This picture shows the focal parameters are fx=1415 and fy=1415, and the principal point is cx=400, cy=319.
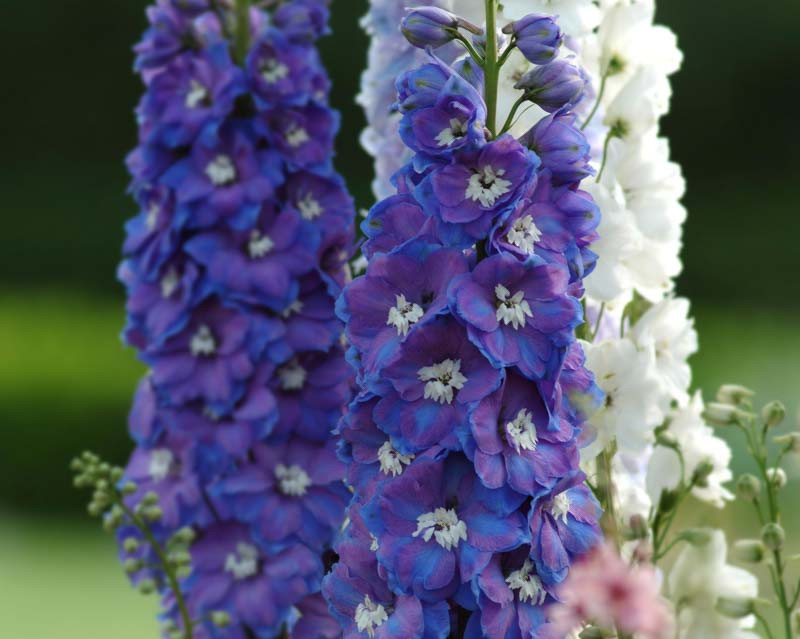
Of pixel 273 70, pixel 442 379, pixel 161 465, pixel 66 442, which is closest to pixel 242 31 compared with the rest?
pixel 273 70

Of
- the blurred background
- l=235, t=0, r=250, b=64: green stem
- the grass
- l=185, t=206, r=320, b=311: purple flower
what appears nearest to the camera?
l=185, t=206, r=320, b=311: purple flower

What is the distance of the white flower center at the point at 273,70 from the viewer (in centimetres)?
143

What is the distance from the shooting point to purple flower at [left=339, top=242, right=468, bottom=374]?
95 cm

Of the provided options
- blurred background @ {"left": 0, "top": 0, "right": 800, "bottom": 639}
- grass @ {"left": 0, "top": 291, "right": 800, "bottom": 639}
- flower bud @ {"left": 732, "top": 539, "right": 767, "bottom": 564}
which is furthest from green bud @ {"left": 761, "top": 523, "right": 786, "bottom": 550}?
blurred background @ {"left": 0, "top": 0, "right": 800, "bottom": 639}

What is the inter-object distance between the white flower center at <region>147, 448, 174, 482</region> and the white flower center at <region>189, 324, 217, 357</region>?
0.12m

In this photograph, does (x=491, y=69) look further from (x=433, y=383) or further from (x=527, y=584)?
(x=527, y=584)

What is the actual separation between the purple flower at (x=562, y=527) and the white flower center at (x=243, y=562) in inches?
20.2

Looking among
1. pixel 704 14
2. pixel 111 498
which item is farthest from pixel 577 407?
pixel 704 14

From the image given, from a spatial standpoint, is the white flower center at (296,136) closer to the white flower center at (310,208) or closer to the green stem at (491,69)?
the white flower center at (310,208)

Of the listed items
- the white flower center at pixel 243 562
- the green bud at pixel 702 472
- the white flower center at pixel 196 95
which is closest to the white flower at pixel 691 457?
the green bud at pixel 702 472

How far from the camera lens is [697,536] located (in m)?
0.99

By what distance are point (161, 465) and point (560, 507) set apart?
0.61 metres

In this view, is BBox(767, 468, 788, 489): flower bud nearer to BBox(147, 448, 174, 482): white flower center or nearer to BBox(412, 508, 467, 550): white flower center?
BBox(412, 508, 467, 550): white flower center

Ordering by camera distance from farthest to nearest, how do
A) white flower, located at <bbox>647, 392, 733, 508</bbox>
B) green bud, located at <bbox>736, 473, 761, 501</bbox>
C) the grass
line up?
the grass → white flower, located at <bbox>647, 392, 733, 508</bbox> → green bud, located at <bbox>736, 473, 761, 501</bbox>
